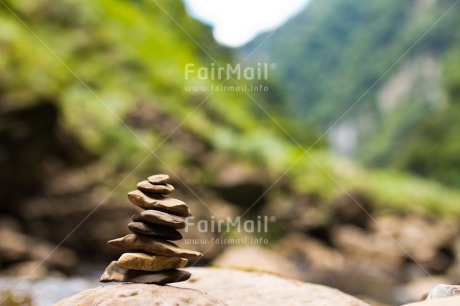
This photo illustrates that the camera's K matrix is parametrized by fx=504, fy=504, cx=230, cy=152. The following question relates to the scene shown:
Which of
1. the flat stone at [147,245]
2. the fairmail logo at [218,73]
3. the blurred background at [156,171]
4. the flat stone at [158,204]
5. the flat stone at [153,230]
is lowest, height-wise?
the flat stone at [147,245]

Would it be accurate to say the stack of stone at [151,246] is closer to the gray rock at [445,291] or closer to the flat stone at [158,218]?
the flat stone at [158,218]

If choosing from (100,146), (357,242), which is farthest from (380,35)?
(100,146)

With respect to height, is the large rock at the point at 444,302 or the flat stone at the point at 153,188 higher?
the flat stone at the point at 153,188

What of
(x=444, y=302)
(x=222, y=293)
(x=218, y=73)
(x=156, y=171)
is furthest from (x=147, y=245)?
(x=218, y=73)

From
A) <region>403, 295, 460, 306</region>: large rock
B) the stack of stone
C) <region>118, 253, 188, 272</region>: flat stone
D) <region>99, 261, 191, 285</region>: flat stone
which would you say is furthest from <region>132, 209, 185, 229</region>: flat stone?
<region>403, 295, 460, 306</region>: large rock

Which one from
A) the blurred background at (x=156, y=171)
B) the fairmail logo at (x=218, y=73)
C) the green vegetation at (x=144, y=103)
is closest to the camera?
the blurred background at (x=156, y=171)

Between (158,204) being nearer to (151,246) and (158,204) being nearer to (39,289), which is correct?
(151,246)

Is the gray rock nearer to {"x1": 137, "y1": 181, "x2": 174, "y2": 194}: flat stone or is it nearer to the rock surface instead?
the rock surface

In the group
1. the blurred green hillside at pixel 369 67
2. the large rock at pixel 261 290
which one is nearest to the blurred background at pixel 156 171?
the large rock at pixel 261 290
